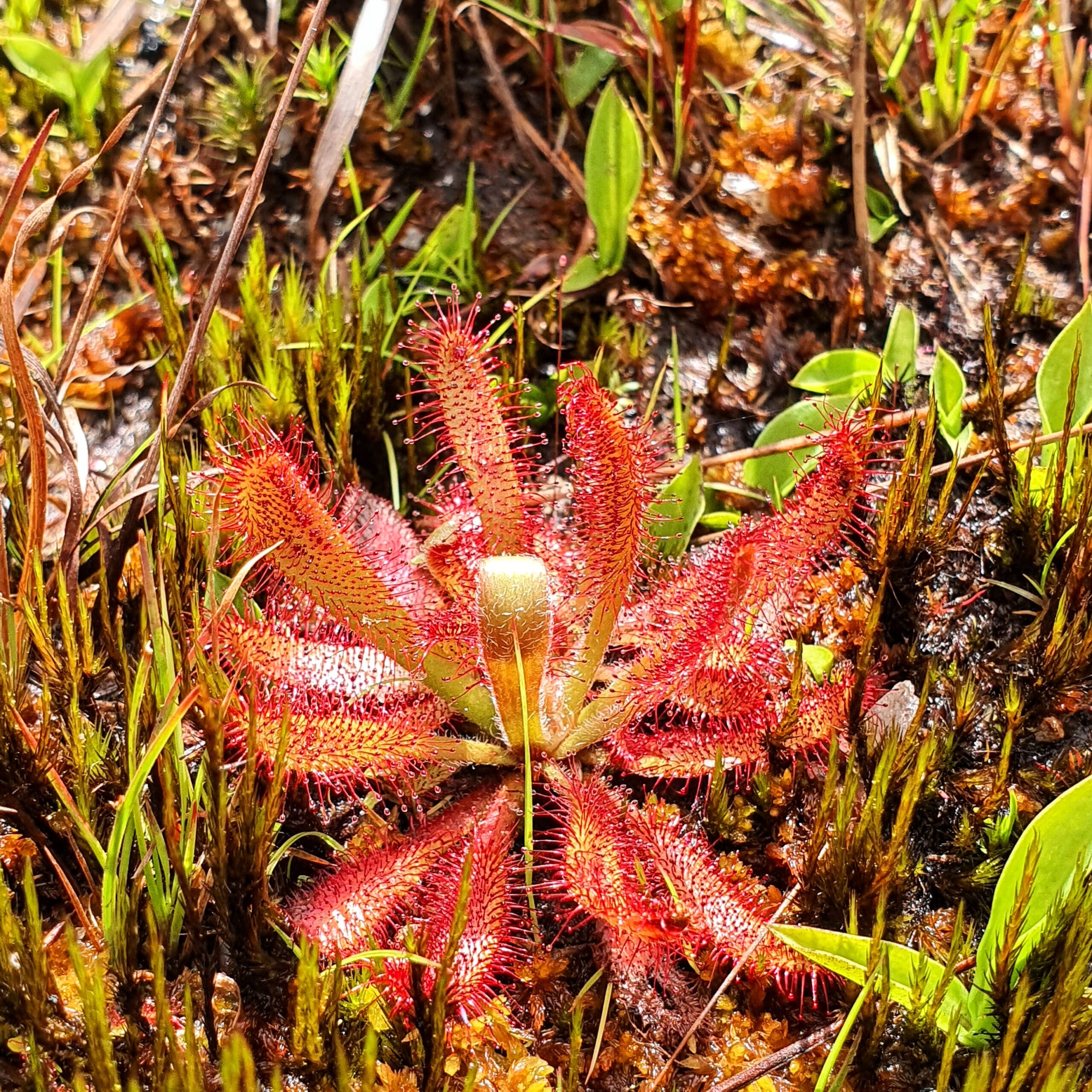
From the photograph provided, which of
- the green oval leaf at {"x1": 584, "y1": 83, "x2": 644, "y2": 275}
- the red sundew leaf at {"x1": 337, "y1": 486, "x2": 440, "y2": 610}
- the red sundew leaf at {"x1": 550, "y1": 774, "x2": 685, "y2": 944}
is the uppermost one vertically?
the green oval leaf at {"x1": 584, "y1": 83, "x2": 644, "y2": 275}

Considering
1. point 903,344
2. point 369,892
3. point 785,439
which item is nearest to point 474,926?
point 369,892

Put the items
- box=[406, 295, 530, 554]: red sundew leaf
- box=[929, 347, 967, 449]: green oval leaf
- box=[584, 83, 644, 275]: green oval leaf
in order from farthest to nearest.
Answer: box=[584, 83, 644, 275]: green oval leaf, box=[929, 347, 967, 449]: green oval leaf, box=[406, 295, 530, 554]: red sundew leaf

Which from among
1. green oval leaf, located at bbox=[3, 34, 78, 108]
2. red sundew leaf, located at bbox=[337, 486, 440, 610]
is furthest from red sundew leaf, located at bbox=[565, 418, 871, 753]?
green oval leaf, located at bbox=[3, 34, 78, 108]

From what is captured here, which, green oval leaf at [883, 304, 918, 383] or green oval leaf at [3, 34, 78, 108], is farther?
green oval leaf at [3, 34, 78, 108]

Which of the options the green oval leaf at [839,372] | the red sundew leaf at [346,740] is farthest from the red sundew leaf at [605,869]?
the green oval leaf at [839,372]

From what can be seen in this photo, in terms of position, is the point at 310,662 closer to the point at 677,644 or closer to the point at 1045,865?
the point at 677,644

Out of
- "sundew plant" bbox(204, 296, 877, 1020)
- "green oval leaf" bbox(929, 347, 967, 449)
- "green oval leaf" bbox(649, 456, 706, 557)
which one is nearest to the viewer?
"sundew plant" bbox(204, 296, 877, 1020)

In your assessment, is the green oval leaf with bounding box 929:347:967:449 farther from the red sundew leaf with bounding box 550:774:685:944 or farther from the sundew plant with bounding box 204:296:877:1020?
the red sundew leaf with bounding box 550:774:685:944
